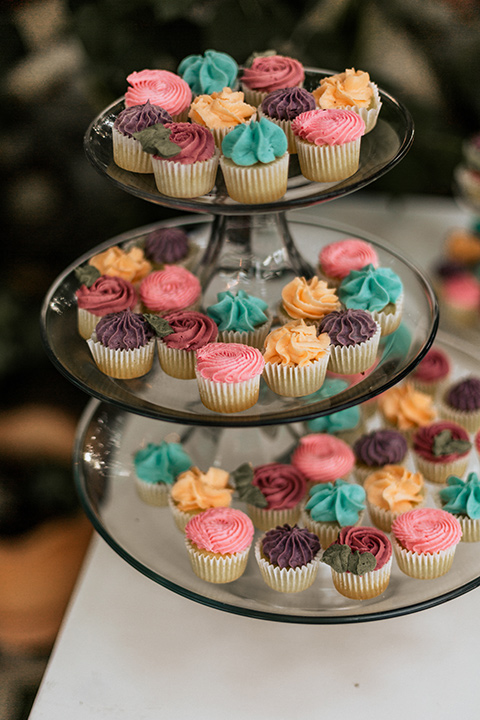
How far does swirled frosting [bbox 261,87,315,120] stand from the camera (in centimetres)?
119

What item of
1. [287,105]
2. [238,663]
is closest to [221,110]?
[287,105]

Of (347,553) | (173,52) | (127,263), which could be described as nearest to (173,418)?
(347,553)

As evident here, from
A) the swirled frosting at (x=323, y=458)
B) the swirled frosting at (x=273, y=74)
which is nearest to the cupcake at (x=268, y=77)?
the swirled frosting at (x=273, y=74)

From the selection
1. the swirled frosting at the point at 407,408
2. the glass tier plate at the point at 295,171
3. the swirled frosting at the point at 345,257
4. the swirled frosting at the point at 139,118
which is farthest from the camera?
the swirled frosting at the point at 407,408

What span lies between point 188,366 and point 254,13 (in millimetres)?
1122

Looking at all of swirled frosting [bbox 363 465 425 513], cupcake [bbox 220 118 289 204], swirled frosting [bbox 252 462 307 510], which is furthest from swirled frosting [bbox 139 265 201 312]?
swirled frosting [bbox 363 465 425 513]

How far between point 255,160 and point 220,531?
579 mm

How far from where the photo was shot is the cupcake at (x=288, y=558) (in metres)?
1.17

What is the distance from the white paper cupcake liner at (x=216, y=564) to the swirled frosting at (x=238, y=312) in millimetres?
364

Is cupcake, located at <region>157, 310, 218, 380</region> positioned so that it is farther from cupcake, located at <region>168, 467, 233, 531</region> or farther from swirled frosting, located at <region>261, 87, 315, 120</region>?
swirled frosting, located at <region>261, 87, 315, 120</region>

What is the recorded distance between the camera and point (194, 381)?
48.1 inches

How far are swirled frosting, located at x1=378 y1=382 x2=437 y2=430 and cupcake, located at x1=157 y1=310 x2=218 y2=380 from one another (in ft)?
1.71

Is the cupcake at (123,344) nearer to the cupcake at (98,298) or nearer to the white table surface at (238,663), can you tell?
the cupcake at (98,298)

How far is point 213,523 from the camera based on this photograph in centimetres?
122
